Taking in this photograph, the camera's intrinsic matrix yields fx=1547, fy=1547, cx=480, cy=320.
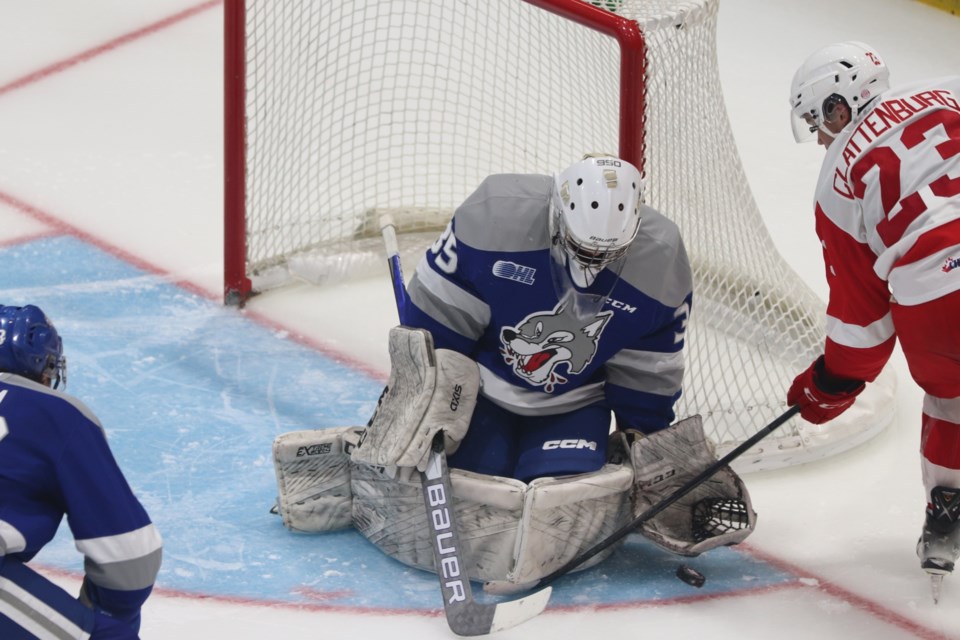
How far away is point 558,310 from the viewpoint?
2.83 m

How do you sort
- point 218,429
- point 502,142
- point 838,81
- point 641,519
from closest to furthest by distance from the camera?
point 838,81
point 641,519
point 218,429
point 502,142

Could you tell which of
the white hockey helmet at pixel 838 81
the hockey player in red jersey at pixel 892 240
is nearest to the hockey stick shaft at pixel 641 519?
the hockey player in red jersey at pixel 892 240

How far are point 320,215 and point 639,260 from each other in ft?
4.82

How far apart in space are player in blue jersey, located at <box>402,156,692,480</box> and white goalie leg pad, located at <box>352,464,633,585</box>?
0.21 feet

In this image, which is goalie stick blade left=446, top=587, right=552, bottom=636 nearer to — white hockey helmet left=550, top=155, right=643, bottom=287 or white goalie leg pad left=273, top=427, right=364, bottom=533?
white goalie leg pad left=273, top=427, right=364, bottom=533

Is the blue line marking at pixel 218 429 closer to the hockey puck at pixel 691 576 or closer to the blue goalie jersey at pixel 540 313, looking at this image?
the hockey puck at pixel 691 576

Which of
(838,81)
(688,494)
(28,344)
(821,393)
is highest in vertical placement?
(838,81)

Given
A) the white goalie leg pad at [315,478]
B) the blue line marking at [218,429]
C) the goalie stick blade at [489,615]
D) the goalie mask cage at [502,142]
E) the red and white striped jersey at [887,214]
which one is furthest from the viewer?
the goalie mask cage at [502,142]

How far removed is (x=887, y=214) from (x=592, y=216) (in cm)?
51

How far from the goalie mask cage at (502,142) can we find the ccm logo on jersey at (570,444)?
0.51m

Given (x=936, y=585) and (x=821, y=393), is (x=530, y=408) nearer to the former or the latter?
(x=821, y=393)

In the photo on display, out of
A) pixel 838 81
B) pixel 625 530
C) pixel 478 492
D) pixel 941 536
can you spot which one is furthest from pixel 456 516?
pixel 838 81

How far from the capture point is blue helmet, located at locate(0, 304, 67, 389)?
210cm

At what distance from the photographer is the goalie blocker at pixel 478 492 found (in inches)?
112
